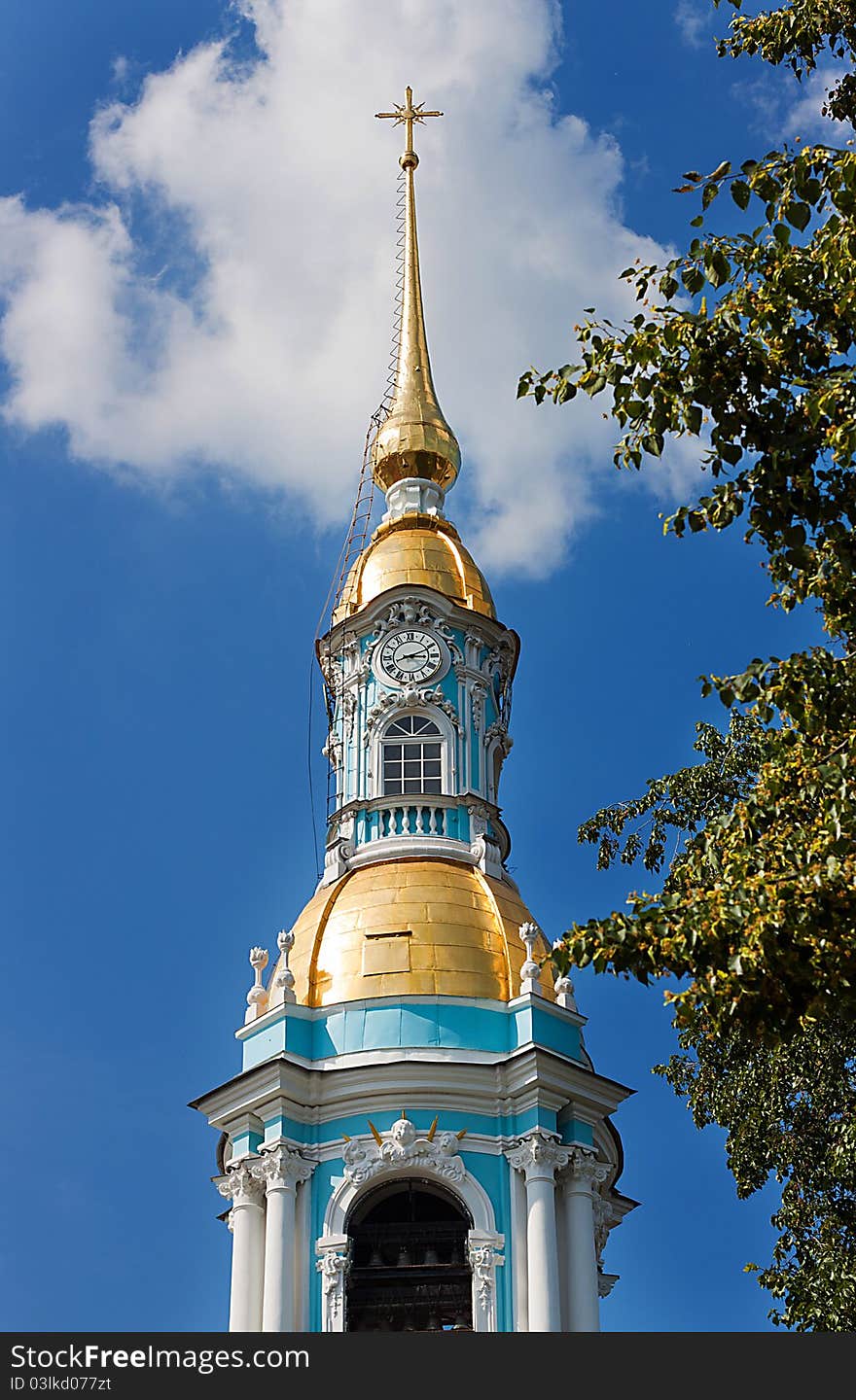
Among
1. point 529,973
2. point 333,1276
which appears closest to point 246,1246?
point 333,1276

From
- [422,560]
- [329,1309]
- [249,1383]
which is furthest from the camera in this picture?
[422,560]

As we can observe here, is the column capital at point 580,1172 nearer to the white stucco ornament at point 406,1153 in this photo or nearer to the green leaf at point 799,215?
the white stucco ornament at point 406,1153

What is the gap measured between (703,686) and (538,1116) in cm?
1346

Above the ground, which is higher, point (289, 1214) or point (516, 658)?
point (516, 658)

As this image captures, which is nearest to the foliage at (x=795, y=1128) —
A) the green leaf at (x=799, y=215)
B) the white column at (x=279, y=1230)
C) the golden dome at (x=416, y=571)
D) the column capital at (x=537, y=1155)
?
the column capital at (x=537, y=1155)

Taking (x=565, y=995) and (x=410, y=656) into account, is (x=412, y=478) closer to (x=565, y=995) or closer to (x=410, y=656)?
(x=410, y=656)

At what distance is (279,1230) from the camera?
26.2m

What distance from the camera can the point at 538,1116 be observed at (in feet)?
88.5

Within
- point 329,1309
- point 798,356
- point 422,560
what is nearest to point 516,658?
point 422,560

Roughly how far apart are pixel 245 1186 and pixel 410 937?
4.08 m

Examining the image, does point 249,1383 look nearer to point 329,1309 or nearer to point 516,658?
point 329,1309

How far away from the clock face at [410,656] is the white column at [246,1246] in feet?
28.7

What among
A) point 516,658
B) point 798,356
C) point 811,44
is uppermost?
point 516,658

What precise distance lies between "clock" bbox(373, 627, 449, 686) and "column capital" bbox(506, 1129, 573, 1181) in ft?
27.9
